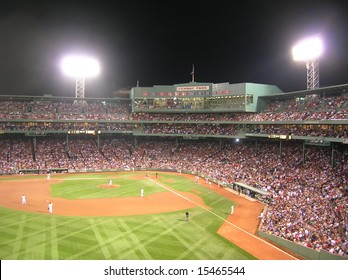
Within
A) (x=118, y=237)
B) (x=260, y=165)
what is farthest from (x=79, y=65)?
(x=118, y=237)

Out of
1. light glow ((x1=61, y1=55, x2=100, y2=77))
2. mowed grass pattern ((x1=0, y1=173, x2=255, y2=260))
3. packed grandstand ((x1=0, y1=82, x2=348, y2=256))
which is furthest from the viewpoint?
light glow ((x1=61, y1=55, x2=100, y2=77))

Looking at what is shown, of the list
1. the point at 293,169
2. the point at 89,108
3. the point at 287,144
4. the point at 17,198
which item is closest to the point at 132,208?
the point at 17,198

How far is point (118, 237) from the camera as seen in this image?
21.8 m

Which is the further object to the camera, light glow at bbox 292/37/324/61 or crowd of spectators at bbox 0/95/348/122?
crowd of spectators at bbox 0/95/348/122

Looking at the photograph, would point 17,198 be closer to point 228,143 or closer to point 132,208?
point 132,208

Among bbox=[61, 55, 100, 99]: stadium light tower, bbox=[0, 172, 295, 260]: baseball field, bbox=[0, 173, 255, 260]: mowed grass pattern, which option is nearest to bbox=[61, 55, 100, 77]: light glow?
bbox=[61, 55, 100, 99]: stadium light tower

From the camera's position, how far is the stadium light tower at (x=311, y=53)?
41844mm

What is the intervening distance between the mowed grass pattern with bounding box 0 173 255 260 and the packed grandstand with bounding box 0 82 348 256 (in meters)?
4.99

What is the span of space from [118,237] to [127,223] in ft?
10.5

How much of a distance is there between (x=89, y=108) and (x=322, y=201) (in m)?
50.5

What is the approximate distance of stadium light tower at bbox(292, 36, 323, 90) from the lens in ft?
137

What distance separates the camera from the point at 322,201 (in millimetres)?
25453

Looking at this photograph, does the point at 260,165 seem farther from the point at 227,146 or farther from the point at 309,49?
the point at 309,49

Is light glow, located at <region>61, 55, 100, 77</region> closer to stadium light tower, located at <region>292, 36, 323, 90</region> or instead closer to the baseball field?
the baseball field
